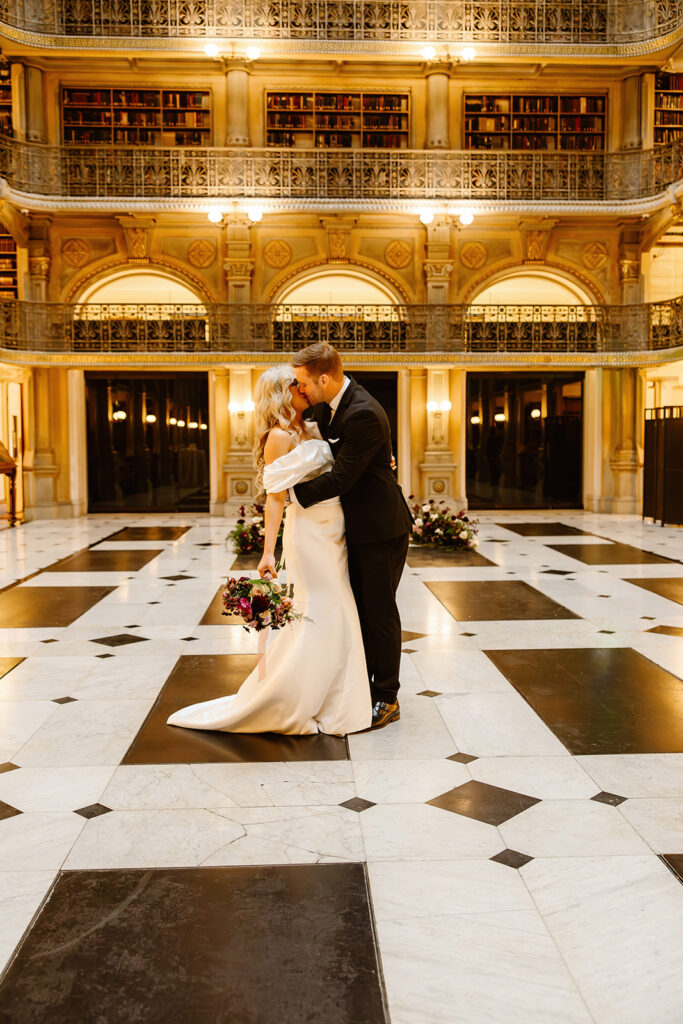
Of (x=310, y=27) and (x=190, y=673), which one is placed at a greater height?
(x=310, y=27)

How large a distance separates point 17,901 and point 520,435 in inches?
593

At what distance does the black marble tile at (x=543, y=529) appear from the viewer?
12.9m

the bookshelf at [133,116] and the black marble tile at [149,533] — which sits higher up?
the bookshelf at [133,116]

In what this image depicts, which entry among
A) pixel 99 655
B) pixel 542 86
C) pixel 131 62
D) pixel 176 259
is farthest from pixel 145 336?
pixel 99 655

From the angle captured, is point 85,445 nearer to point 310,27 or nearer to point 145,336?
point 145,336

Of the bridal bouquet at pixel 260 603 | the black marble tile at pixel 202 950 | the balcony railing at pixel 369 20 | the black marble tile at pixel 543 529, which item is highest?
the balcony railing at pixel 369 20

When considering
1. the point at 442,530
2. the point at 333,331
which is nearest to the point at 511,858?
the point at 442,530

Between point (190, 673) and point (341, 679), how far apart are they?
1.45 m

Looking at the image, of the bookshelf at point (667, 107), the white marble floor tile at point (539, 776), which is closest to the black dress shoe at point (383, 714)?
the white marble floor tile at point (539, 776)

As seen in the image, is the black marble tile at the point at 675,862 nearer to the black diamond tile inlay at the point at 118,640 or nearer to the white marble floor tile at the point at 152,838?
the white marble floor tile at the point at 152,838

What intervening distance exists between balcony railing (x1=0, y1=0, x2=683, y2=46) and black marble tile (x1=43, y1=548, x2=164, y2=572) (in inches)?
359

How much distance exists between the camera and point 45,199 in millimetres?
15055

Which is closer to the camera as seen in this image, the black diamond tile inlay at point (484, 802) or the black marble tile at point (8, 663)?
the black diamond tile inlay at point (484, 802)

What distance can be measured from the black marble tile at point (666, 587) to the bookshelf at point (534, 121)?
10442 mm
